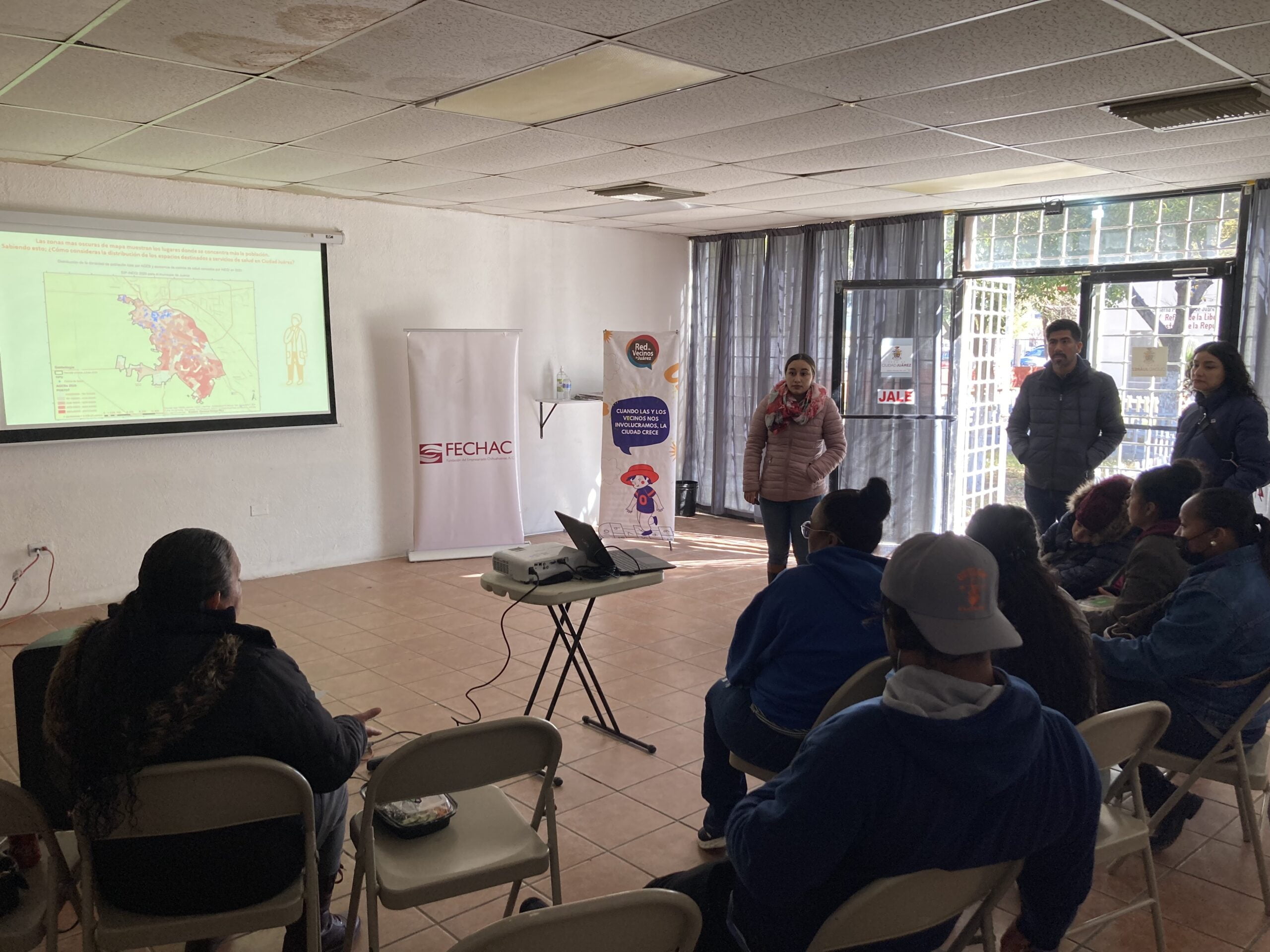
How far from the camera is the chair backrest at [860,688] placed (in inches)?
→ 85.0

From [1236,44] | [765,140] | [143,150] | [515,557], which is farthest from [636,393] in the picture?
[1236,44]

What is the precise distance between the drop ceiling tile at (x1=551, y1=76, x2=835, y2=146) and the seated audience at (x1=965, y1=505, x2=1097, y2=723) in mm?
2096

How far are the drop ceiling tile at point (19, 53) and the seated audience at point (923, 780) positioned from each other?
3100mm

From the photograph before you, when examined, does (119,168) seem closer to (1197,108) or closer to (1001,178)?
(1001,178)

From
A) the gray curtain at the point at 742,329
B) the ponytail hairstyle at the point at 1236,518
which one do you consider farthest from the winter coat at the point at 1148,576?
the gray curtain at the point at 742,329

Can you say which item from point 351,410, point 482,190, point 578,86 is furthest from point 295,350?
point 578,86


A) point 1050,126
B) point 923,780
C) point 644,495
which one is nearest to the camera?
point 923,780

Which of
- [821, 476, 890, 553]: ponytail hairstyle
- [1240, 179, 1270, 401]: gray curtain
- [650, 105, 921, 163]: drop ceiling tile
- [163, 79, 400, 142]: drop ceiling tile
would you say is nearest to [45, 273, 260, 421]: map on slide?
[163, 79, 400, 142]: drop ceiling tile

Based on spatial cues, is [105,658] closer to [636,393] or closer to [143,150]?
[143,150]

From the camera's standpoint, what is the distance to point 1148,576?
2807mm

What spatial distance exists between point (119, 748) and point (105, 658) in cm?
17

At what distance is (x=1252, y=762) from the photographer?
2.62m

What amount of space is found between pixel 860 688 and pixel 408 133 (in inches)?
132

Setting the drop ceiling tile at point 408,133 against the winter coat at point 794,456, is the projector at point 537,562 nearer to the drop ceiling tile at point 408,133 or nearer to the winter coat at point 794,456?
the drop ceiling tile at point 408,133
